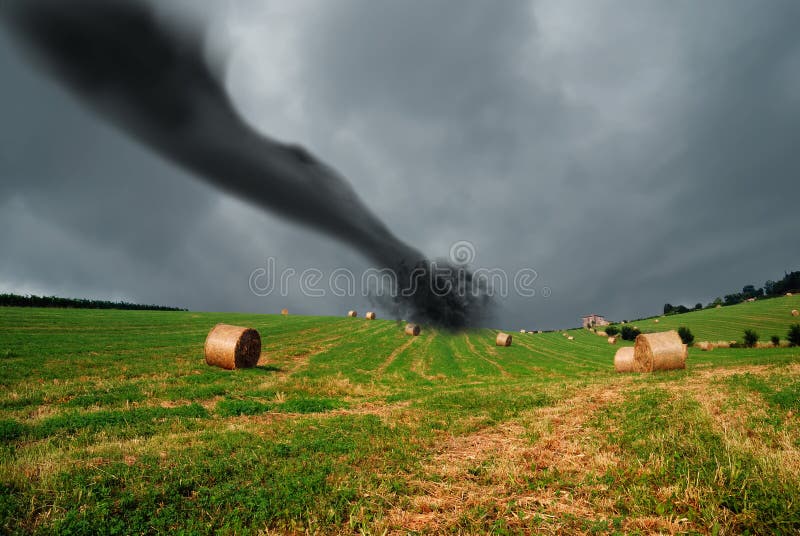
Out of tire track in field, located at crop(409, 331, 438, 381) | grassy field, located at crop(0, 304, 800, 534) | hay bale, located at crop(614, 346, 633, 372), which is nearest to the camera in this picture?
grassy field, located at crop(0, 304, 800, 534)

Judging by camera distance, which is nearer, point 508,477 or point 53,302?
point 508,477

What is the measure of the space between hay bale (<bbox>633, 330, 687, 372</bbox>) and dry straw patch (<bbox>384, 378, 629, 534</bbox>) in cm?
1985

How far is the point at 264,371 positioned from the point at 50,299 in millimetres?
67700

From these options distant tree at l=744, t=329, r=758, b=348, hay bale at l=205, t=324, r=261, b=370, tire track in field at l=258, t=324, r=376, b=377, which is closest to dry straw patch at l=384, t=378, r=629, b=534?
tire track in field at l=258, t=324, r=376, b=377

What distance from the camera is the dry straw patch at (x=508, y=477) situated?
4.74 meters

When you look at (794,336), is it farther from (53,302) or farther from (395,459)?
(53,302)

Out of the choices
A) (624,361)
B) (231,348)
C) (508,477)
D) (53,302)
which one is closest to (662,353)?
(624,361)

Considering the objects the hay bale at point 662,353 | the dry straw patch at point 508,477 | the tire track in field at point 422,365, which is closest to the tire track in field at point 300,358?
the tire track in field at point 422,365

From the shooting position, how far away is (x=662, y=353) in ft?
79.4

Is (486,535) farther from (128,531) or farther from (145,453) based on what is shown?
(145,453)

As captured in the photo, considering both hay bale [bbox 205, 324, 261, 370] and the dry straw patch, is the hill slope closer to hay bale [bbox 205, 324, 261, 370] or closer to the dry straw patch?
the dry straw patch

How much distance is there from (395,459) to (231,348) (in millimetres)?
17998

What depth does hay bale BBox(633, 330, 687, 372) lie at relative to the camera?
23984 mm

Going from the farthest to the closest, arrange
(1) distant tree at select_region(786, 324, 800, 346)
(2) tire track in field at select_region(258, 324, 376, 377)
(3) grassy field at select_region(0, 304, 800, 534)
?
(1) distant tree at select_region(786, 324, 800, 346) < (2) tire track in field at select_region(258, 324, 376, 377) < (3) grassy field at select_region(0, 304, 800, 534)
